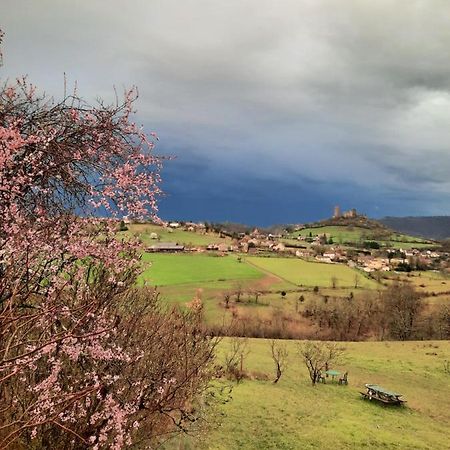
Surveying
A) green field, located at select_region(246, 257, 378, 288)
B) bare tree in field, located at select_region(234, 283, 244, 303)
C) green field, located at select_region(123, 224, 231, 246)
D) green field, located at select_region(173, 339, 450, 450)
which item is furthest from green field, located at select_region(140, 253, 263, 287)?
green field, located at select_region(173, 339, 450, 450)

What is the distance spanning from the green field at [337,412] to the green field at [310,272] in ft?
143

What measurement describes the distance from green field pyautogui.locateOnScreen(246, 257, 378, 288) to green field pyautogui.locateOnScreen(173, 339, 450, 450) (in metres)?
43.5

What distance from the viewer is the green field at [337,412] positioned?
2223cm

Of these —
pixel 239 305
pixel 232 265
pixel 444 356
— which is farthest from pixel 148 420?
pixel 232 265

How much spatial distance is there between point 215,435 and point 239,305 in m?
50.1

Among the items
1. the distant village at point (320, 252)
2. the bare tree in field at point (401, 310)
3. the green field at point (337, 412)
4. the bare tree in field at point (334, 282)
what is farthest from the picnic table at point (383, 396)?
the distant village at point (320, 252)

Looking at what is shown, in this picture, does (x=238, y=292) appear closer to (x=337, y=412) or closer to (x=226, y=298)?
(x=226, y=298)

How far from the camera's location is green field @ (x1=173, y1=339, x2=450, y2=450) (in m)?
22.2

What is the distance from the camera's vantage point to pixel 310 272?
9838cm

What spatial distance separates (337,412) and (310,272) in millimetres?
71228

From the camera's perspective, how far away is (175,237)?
372ft

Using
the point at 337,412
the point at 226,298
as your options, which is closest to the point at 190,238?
the point at 226,298

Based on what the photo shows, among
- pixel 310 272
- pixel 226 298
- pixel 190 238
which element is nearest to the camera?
pixel 226 298

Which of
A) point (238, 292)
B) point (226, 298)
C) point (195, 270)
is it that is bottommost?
point (226, 298)
